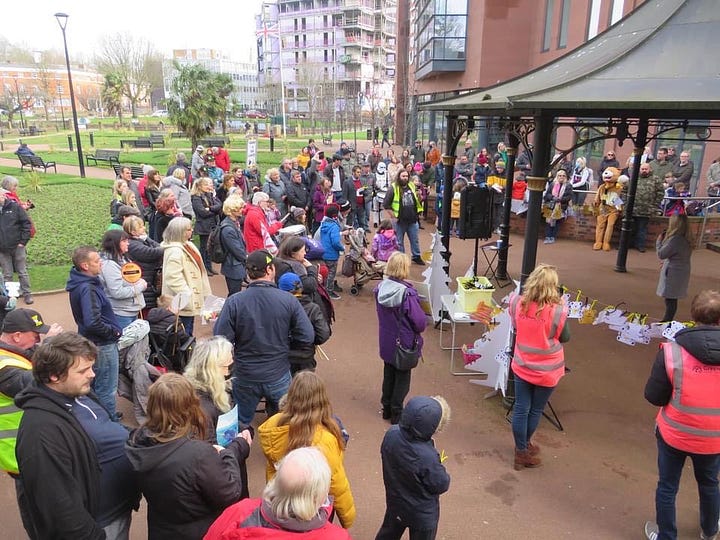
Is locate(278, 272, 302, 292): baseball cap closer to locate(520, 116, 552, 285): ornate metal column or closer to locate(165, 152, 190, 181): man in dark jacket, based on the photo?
locate(520, 116, 552, 285): ornate metal column

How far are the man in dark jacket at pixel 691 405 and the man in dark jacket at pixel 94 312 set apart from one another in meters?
4.26

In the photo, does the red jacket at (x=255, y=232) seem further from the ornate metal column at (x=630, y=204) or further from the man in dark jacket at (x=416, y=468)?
the ornate metal column at (x=630, y=204)

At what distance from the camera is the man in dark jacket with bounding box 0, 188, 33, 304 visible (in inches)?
292

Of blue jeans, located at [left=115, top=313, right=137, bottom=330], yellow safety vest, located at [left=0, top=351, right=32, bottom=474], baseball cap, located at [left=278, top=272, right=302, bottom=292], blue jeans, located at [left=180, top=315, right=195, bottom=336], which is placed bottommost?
blue jeans, located at [left=180, top=315, right=195, bottom=336]

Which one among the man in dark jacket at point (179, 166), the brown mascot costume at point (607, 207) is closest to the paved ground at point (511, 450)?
the man in dark jacket at point (179, 166)

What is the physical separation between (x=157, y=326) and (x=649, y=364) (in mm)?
5938

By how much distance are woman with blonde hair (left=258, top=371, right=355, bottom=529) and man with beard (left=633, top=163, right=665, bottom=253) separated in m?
10.8

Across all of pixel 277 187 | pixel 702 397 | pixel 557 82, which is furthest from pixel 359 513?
pixel 277 187

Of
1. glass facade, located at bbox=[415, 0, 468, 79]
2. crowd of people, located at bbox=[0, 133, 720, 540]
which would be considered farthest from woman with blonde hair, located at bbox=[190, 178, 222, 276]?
glass facade, located at bbox=[415, 0, 468, 79]

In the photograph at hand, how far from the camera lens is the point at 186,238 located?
222 inches

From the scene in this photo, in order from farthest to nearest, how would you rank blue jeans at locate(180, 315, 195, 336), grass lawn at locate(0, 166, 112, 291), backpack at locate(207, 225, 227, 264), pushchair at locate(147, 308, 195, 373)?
grass lawn at locate(0, 166, 112, 291) → backpack at locate(207, 225, 227, 264) → blue jeans at locate(180, 315, 195, 336) → pushchair at locate(147, 308, 195, 373)

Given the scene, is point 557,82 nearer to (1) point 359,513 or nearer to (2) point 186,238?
(2) point 186,238

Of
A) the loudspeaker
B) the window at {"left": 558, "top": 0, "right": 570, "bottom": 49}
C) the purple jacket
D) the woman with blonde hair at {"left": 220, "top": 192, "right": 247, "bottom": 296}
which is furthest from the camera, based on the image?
the window at {"left": 558, "top": 0, "right": 570, "bottom": 49}

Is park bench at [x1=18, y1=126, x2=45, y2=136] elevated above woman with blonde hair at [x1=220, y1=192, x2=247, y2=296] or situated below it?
above
